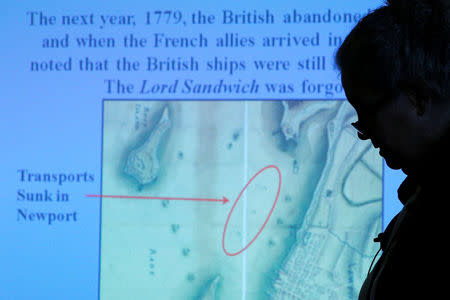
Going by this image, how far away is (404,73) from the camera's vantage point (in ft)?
2.38

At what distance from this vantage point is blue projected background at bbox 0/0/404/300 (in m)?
1.88

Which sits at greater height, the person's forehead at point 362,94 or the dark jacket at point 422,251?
the person's forehead at point 362,94

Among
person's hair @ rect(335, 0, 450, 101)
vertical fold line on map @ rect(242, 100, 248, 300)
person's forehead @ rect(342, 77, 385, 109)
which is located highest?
person's hair @ rect(335, 0, 450, 101)

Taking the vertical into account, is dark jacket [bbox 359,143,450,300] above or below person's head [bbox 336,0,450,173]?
below

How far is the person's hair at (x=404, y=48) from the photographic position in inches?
28.2

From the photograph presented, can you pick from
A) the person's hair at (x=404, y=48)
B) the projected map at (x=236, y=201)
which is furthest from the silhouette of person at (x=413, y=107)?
the projected map at (x=236, y=201)

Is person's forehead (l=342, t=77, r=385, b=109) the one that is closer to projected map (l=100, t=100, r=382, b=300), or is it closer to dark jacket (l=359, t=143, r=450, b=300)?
dark jacket (l=359, t=143, r=450, b=300)

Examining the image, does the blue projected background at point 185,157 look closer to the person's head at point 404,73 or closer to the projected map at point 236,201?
the projected map at point 236,201

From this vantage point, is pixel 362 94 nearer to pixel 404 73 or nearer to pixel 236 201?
pixel 404 73

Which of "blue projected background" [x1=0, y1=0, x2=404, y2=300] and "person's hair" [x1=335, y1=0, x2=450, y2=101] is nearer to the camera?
"person's hair" [x1=335, y1=0, x2=450, y2=101]

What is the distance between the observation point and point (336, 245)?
1865mm

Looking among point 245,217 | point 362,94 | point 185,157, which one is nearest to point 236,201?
point 245,217

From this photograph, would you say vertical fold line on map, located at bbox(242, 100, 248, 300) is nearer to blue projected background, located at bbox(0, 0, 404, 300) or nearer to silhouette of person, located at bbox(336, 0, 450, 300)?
blue projected background, located at bbox(0, 0, 404, 300)

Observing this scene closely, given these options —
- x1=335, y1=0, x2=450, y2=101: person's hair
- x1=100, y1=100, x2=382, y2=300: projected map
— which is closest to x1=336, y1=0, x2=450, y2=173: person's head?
x1=335, y1=0, x2=450, y2=101: person's hair
